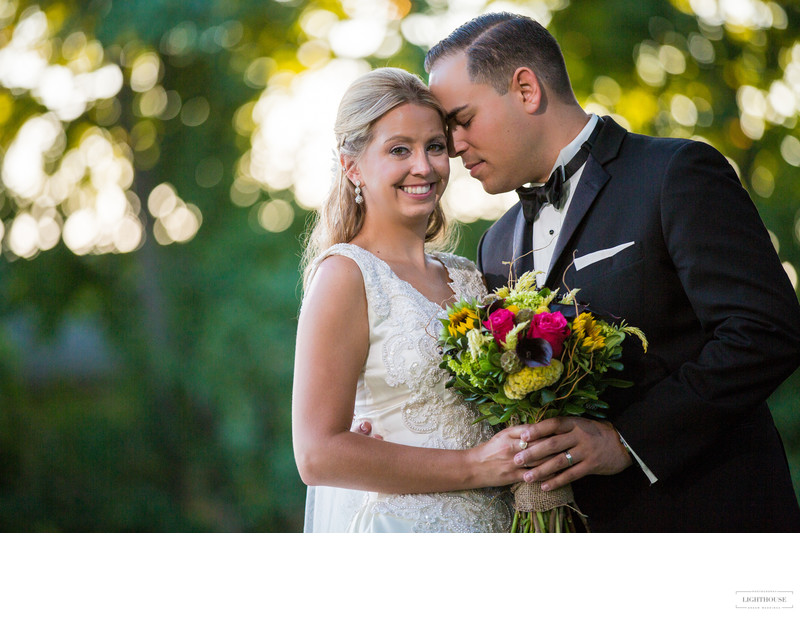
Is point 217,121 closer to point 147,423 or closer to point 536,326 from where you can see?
point 147,423

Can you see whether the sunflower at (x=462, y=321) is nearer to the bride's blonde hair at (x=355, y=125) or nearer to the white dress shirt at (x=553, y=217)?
the white dress shirt at (x=553, y=217)

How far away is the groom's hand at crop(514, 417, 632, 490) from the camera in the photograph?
2037 millimetres

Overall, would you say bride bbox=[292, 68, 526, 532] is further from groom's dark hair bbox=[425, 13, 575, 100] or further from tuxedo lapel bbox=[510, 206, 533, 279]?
groom's dark hair bbox=[425, 13, 575, 100]

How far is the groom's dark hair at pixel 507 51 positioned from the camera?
265cm

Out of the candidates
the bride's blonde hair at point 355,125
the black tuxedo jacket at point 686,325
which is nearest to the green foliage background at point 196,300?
the bride's blonde hair at point 355,125

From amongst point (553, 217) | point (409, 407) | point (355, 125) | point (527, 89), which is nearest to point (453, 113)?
point (527, 89)

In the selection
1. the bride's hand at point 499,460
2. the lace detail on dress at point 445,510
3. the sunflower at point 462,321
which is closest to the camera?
the sunflower at point 462,321

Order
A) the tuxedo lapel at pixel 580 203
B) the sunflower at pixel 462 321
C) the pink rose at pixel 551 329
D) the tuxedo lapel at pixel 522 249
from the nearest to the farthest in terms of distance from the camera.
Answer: the pink rose at pixel 551 329
the sunflower at pixel 462 321
the tuxedo lapel at pixel 580 203
the tuxedo lapel at pixel 522 249

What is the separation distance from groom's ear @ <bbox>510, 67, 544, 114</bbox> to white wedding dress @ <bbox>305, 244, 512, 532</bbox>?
0.78 meters

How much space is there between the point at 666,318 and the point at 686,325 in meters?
0.07

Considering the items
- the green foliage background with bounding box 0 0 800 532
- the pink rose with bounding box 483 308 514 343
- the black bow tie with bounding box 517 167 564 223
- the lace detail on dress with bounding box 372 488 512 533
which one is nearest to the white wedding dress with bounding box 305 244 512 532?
the lace detail on dress with bounding box 372 488 512 533

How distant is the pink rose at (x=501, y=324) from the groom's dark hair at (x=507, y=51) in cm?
107

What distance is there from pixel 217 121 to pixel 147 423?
8.01 ft
